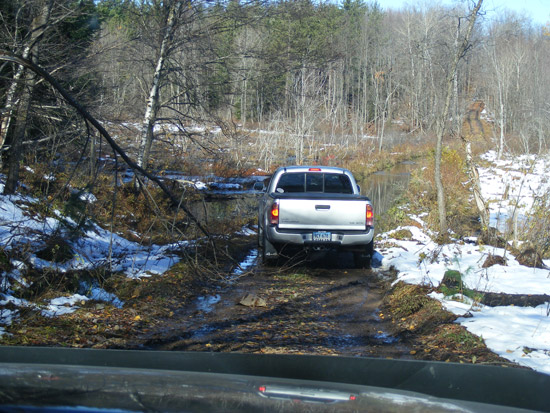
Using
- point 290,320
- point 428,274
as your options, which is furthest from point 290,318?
point 428,274

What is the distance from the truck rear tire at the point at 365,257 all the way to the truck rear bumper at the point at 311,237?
11.5 inches

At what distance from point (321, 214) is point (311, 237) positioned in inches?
16.9

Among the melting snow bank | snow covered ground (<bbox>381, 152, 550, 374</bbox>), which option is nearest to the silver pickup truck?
snow covered ground (<bbox>381, 152, 550, 374</bbox>)

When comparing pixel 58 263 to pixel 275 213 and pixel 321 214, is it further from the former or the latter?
pixel 321 214

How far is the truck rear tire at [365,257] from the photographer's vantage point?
9.72 m

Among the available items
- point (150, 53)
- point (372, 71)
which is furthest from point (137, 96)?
point (372, 71)

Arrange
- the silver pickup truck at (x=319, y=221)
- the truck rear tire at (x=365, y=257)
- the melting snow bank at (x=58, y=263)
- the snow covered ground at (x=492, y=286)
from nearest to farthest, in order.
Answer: the snow covered ground at (x=492, y=286), the melting snow bank at (x=58, y=263), the silver pickup truck at (x=319, y=221), the truck rear tire at (x=365, y=257)

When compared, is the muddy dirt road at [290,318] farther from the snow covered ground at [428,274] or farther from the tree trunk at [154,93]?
the tree trunk at [154,93]

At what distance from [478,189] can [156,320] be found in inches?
367

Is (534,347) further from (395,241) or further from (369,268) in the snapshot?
(395,241)

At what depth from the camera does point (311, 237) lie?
9320 mm

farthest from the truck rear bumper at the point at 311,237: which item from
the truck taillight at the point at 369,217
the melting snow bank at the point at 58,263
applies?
the melting snow bank at the point at 58,263

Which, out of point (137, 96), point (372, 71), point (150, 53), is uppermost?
point (372, 71)

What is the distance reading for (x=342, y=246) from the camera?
946 cm
